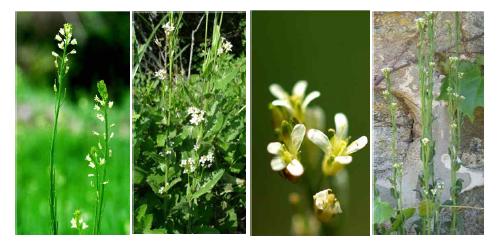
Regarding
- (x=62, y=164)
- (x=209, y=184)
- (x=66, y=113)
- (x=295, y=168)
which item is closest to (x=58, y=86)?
(x=66, y=113)

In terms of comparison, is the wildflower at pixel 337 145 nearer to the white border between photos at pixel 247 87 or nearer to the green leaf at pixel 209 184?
the white border between photos at pixel 247 87

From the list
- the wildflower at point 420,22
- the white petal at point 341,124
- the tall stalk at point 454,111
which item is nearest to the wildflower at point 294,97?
the white petal at point 341,124

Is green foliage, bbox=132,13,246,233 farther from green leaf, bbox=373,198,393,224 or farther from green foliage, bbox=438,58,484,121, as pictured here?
green foliage, bbox=438,58,484,121

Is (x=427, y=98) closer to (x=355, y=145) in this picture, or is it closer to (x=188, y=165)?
(x=355, y=145)

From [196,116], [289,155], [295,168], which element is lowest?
[295,168]

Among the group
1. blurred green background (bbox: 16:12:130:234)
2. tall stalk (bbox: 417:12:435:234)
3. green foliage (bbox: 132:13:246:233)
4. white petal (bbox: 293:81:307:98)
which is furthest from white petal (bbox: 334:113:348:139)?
blurred green background (bbox: 16:12:130:234)
